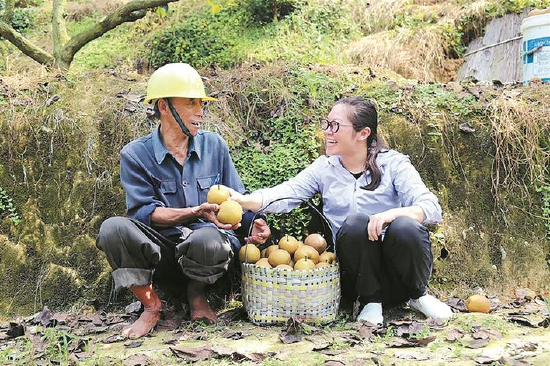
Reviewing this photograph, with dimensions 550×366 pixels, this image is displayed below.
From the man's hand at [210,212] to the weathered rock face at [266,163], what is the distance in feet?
3.49

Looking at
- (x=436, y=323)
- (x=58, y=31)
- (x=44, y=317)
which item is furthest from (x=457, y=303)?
(x=58, y=31)

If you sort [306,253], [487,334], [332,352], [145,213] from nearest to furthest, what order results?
1. [332,352]
2. [487,334]
3. [145,213]
4. [306,253]

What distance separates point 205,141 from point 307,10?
5.17 m

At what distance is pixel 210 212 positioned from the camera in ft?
12.7

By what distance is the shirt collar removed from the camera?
161 inches

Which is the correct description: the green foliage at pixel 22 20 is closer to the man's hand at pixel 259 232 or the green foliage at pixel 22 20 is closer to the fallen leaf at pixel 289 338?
the man's hand at pixel 259 232

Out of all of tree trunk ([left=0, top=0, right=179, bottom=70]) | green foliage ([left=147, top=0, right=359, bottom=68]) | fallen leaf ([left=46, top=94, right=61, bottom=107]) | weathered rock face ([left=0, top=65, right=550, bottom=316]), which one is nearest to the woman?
weathered rock face ([left=0, top=65, right=550, bottom=316])

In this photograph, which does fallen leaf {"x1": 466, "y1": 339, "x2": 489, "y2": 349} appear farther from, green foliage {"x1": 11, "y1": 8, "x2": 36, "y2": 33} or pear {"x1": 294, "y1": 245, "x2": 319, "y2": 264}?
green foliage {"x1": 11, "y1": 8, "x2": 36, "y2": 33}

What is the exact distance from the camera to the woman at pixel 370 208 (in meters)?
3.90

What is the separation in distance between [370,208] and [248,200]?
793 mm

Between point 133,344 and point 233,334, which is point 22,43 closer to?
point 133,344

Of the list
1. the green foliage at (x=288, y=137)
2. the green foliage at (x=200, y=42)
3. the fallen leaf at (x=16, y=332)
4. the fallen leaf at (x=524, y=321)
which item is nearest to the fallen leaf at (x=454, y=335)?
the fallen leaf at (x=524, y=321)

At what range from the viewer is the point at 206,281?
12.8ft

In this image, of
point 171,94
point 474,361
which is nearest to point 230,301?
point 171,94
